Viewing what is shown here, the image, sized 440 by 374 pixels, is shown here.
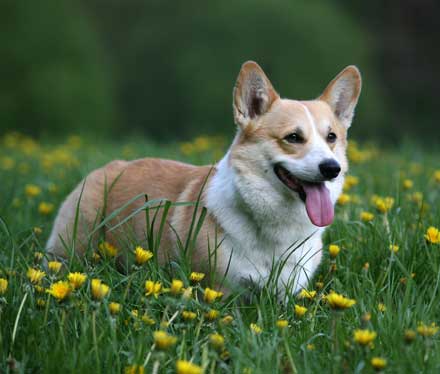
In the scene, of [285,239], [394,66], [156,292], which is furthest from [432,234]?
[394,66]

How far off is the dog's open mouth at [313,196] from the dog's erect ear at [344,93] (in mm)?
619

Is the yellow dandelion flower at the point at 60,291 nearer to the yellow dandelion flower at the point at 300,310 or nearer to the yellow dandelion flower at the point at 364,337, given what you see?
the yellow dandelion flower at the point at 300,310

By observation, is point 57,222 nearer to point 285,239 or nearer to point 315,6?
point 285,239

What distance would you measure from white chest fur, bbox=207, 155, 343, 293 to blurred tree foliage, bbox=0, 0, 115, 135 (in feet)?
36.6

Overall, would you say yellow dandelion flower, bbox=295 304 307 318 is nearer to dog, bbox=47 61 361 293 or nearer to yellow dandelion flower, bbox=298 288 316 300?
yellow dandelion flower, bbox=298 288 316 300

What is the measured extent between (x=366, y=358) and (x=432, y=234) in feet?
3.25

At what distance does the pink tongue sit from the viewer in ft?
10.3

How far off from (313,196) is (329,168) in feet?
0.57

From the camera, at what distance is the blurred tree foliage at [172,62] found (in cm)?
1306

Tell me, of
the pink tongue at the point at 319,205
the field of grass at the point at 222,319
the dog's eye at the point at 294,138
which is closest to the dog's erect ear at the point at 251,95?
the dog's eye at the point at 294,138

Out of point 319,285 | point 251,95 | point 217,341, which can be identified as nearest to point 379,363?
point 217,341

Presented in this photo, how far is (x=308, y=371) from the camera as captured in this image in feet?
7.34

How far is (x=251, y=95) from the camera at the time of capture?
3494mm

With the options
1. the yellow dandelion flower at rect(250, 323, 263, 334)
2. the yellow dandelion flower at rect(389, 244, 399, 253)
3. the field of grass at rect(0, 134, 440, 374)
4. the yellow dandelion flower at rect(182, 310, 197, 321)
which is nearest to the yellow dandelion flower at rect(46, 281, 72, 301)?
the field of grass at rect(0, 134, 440, 374)
